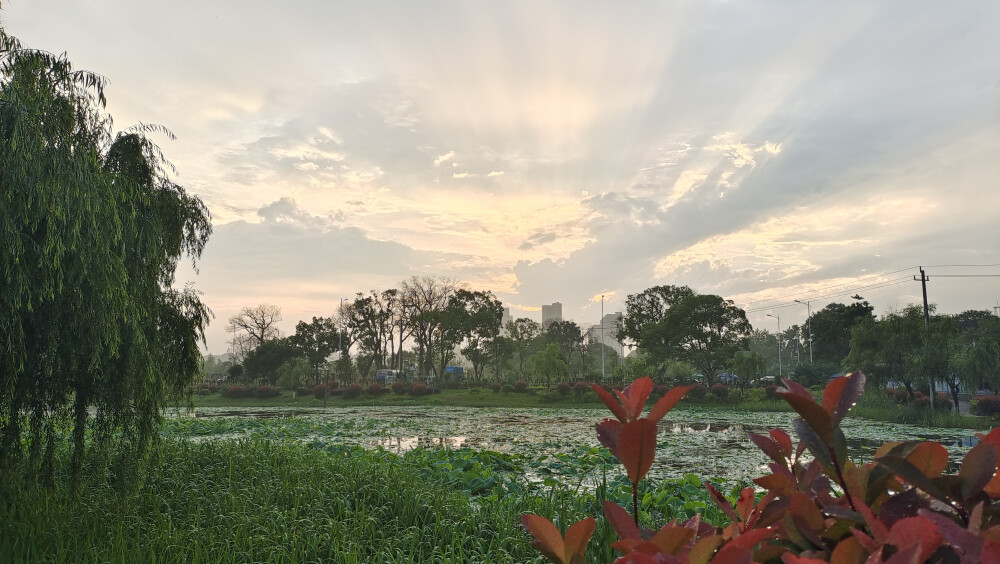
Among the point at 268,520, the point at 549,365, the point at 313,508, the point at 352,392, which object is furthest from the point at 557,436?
the point at 352,392

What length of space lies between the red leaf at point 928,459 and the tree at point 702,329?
3299 centimetres

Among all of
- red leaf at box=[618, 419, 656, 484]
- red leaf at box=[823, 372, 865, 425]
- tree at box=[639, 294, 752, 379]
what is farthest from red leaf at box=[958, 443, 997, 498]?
tree at box=[639, 294, 752, 379]

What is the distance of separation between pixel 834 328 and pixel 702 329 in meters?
11.7

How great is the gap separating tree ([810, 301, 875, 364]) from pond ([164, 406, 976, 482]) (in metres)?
18.2

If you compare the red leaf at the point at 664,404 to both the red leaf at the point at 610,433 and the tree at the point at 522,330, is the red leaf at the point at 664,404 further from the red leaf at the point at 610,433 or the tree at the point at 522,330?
the tree at the point at 522,330

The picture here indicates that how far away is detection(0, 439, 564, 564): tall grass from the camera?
13.4ft

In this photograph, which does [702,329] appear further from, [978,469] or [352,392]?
[978,469]

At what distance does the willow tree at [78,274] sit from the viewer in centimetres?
428

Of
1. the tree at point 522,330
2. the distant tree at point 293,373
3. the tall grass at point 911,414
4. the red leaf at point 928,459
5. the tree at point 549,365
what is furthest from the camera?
the tree at point 522,330

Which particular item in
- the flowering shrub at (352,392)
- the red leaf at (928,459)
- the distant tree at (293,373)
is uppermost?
the red leaf at (928,459)

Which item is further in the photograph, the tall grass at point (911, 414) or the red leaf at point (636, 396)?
the tall grass at point (911, 414)

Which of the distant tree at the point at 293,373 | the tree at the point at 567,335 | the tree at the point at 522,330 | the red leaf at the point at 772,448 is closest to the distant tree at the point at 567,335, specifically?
the tree at the point at 567,335

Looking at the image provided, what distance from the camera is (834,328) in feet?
123

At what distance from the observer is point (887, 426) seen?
58.1 feet
